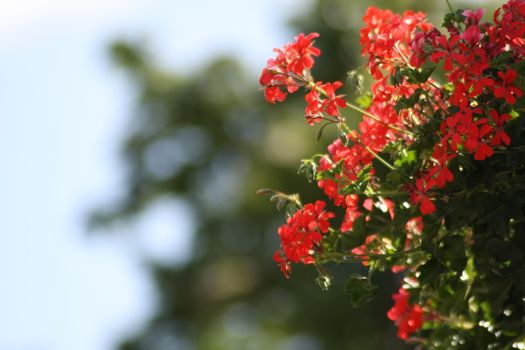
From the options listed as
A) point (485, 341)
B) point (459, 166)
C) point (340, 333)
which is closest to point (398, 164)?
point (459, 166)

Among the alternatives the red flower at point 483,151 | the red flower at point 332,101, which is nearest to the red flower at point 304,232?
the red flower at point 332,101

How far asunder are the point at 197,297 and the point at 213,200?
1259 millimetres

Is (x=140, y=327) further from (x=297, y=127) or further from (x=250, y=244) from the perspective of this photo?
(x=297, y=127)

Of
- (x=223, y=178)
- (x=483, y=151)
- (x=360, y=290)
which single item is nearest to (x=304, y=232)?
(x=360, y=290)

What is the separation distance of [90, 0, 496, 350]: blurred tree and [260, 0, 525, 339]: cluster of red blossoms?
9439 millimetres

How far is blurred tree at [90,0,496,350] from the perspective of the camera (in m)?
12.5

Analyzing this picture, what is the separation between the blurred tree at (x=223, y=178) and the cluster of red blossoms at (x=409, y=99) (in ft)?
31.0

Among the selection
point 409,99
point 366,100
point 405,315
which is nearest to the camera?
point 409,99

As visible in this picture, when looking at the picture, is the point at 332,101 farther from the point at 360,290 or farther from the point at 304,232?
the point at 360,290

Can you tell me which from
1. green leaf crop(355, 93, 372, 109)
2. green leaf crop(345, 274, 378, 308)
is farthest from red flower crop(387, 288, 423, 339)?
green leaf crop(355, 93, 372, 109)

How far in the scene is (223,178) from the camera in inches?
540

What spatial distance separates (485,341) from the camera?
2.19m

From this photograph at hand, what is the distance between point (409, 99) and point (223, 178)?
11.7 metres

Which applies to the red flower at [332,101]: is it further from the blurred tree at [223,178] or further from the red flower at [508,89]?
the blurred tree at [223,178]
